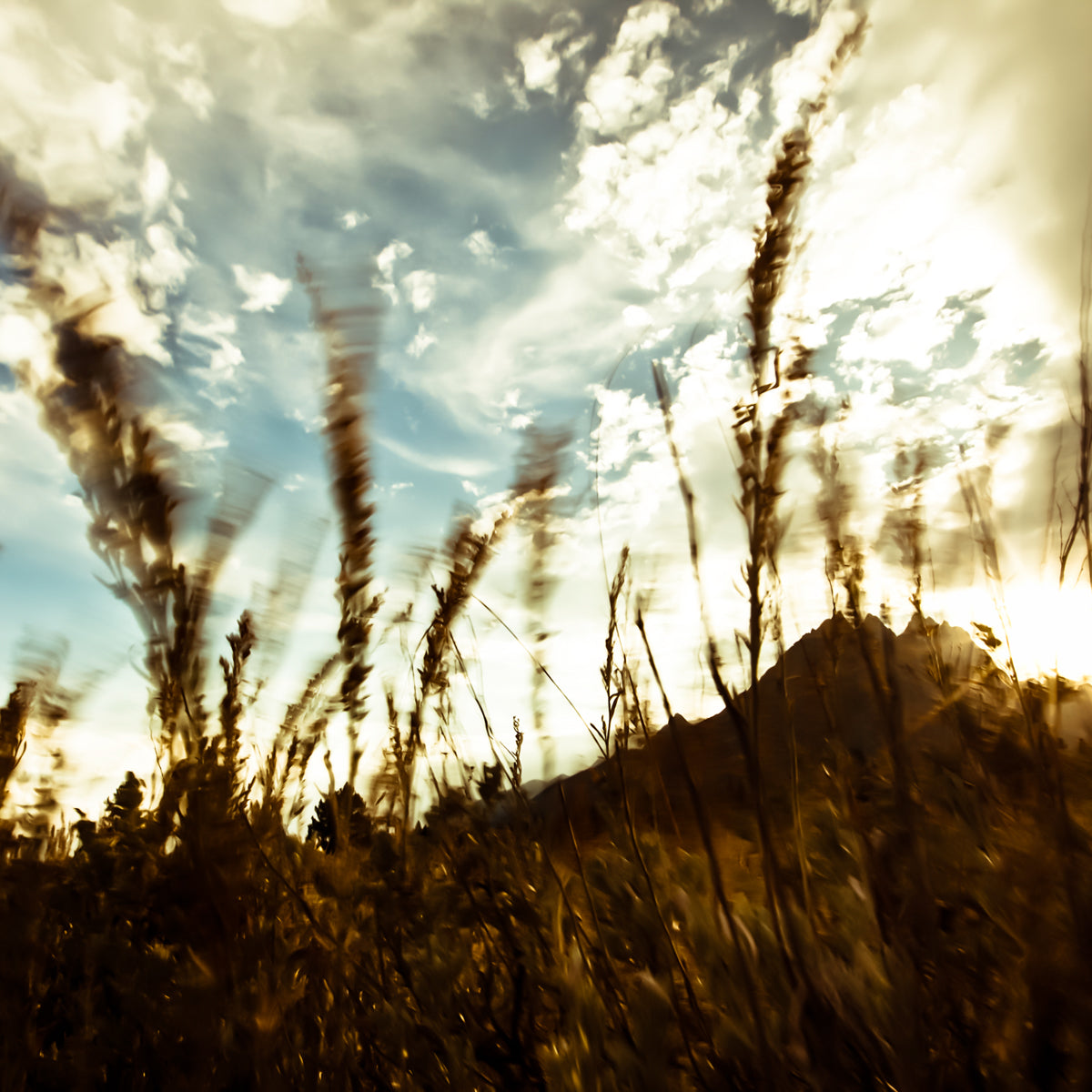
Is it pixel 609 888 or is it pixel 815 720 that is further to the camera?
pixel 815 720

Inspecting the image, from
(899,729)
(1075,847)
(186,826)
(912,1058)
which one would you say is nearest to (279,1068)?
(186,826)

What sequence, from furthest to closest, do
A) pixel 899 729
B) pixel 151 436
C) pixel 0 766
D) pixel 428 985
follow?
pixel 0 766, pixel 428 985, pixel 151 436, pixel 899 729

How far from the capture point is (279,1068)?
137 cm

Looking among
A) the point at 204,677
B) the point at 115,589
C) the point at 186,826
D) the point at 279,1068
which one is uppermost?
the point at 115,589

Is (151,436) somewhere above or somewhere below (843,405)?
below

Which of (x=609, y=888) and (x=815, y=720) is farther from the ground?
(x=815, y=720)

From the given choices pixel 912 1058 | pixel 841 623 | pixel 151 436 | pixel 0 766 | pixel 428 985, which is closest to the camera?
pixel 912 1058

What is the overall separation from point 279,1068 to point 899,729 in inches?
55.3

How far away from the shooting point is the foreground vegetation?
3.09 feet

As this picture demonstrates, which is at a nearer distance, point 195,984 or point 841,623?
point 195,984

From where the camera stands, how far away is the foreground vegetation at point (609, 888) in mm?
943

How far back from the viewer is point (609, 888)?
161 cm

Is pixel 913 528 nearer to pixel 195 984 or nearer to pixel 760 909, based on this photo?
pixel 760 909

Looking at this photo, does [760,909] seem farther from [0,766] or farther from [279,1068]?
[0,766]
